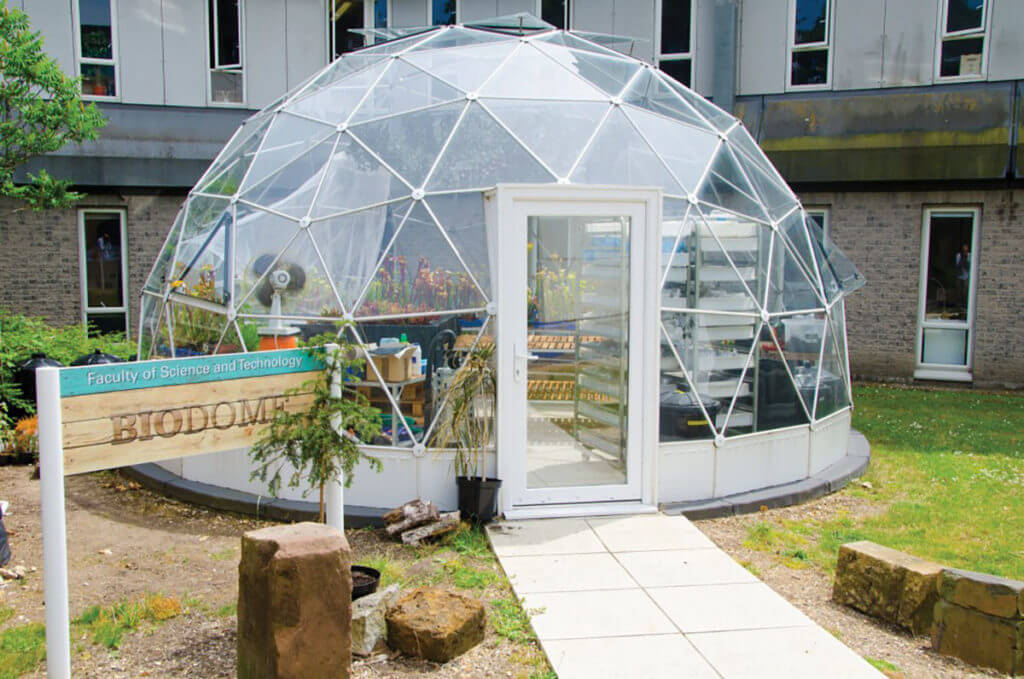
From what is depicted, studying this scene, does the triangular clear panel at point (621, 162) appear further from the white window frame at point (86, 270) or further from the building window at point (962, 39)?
the white window frame at point (86, 270)

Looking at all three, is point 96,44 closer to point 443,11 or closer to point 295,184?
point 443,11

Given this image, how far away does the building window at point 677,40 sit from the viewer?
16328mm

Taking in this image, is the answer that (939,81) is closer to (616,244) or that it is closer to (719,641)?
(616,244)

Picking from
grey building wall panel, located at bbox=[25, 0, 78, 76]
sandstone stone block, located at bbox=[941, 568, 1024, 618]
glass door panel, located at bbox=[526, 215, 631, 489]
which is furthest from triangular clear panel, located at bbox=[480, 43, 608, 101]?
grey building wall panel, located at bbox=[25, 0, 78, 76]

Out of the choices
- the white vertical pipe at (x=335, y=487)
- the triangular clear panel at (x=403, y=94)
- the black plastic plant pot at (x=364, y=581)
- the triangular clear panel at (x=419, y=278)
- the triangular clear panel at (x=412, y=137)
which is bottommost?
the black plastic plant pot at (x=364, y=581)

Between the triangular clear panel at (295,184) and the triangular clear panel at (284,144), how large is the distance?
0.08 metres

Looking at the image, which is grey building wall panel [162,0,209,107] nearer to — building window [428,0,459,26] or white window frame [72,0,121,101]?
white window frame [72,0,121,101]

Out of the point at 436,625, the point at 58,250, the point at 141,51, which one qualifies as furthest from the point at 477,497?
the point at 141,51

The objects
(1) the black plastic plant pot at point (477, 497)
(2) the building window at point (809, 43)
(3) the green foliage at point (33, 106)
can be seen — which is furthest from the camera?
(2) the building window at point (809, 43)

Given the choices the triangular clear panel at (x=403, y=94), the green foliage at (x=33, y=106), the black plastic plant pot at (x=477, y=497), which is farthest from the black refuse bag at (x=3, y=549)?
the green foliage at (x=33, y=106)

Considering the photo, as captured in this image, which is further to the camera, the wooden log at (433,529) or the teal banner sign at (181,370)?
the wooden log at (433,529)

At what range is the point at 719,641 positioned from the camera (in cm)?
496

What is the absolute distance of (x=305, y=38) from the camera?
52.7 ft

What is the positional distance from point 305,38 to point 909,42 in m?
10.9
